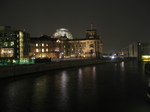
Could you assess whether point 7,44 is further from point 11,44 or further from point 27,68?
point 27,68

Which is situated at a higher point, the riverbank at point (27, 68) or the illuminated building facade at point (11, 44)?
the illuminated building facade at point (11, 44)

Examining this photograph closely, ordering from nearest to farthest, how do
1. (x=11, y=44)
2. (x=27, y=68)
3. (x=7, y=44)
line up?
(x=27, y=68), (x=11, y=44), (x=7, y=44)

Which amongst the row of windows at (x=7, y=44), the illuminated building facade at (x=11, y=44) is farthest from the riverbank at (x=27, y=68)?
the row of windows at (x=7, y=44)

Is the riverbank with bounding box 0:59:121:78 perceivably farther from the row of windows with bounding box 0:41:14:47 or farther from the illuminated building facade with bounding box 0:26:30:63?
the row of windows with bounding box 0:41:14:47

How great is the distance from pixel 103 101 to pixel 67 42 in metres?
177

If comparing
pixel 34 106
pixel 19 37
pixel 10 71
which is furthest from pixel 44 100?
pixel 19 37

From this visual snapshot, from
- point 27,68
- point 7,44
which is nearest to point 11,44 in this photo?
point 7,44

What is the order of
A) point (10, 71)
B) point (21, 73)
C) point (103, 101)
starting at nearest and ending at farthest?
point (103, 101) < point (10, 71) < point (21, 73)

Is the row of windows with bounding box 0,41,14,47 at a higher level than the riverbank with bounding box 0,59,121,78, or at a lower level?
higher

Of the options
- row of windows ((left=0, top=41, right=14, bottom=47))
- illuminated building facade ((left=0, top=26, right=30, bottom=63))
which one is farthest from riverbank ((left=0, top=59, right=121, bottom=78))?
row of windows ((left=0, top=41, right=14, bottom=47))

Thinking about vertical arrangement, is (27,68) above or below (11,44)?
below

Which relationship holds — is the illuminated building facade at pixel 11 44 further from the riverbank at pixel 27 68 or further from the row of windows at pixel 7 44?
the riverbank at pixel 27 68

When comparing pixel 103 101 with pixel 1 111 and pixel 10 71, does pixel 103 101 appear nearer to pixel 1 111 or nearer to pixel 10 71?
pixel 1 111

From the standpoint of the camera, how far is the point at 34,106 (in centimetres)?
1898
